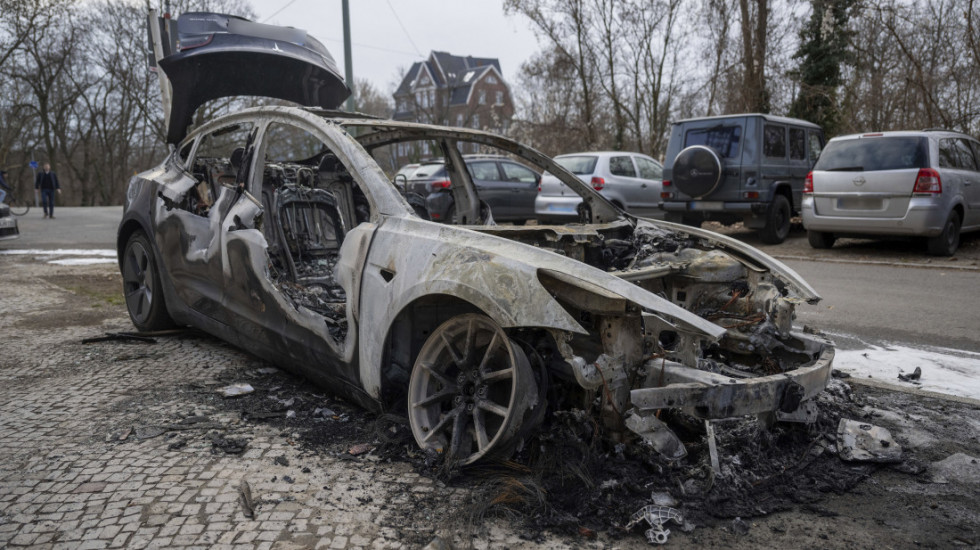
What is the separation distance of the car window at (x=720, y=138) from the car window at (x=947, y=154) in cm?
301

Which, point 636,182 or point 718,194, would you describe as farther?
point 636,182

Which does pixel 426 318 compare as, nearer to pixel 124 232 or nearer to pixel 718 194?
pixel 124 232

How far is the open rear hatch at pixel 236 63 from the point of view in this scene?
17.2 feet

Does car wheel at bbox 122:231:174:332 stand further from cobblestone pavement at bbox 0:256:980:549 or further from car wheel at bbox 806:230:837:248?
car wheel at bbox 806:230:837:248

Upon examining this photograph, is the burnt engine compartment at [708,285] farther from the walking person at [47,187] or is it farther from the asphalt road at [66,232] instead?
the walking person at [47,187]

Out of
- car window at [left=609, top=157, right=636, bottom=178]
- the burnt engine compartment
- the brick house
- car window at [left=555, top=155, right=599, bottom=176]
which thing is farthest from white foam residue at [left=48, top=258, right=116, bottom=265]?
the brick house

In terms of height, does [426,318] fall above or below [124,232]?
below

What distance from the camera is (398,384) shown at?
3250mm

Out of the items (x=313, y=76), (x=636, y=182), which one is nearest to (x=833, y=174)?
(x=636, y=182)

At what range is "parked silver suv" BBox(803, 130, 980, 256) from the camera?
9.34m

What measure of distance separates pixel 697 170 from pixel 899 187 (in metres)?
3.06

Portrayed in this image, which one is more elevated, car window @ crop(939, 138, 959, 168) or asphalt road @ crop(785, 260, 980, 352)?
car window @ crop(939, 138, 959, 168)

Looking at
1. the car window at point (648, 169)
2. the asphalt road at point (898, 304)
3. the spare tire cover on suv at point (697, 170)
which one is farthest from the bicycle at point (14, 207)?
the asphalt road at point (898, 304)

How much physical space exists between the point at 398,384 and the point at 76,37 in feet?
130
